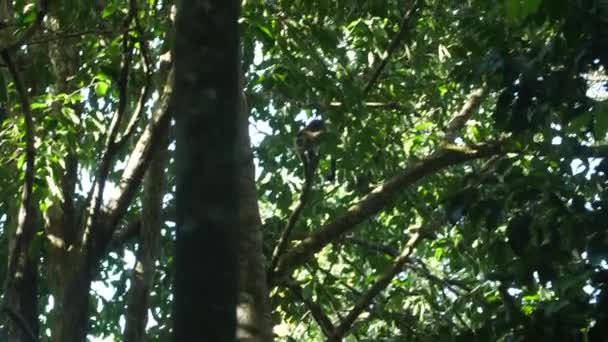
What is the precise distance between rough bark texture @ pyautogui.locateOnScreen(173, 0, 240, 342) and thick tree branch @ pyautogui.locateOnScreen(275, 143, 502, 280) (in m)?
3.27

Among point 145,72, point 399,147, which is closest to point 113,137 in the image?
point 145,72

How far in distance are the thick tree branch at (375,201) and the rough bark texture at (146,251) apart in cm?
65

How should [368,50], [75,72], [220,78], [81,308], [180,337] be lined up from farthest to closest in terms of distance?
[368,50] < [75,72] < [81,308] < [220,78] < [180,337]

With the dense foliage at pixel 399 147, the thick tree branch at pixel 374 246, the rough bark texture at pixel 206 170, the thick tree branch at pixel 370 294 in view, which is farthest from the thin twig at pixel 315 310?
the rough bark texture at pixel 206 170

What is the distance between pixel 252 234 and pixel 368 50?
9.26ft

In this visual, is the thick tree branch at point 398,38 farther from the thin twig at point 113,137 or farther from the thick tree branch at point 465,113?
the thin twig at point 113,137

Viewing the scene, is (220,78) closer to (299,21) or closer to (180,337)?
(180,337)

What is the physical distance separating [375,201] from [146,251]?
1276 millimetres

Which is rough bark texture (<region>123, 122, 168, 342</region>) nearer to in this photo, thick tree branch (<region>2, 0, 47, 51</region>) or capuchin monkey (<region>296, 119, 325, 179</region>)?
thick tree branch (<region>2, 0, 47, 51</region>)

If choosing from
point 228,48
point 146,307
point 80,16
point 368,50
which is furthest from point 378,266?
point 228,48

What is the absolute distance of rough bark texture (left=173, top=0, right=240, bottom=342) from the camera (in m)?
1.88

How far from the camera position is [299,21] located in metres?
6.33

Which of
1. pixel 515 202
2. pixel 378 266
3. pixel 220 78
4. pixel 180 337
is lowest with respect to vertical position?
pixel 180 337

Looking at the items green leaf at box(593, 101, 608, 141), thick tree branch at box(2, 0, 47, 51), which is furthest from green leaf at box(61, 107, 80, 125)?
green leaf at box(593, 101, 608, 141)
